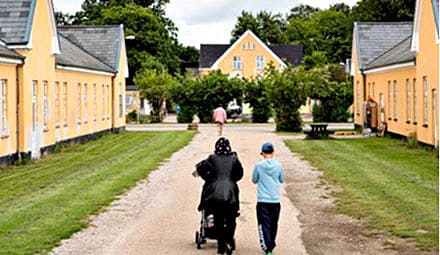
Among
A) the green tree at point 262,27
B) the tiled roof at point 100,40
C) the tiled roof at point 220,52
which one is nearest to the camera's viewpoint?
the tiled roof at point 100,40

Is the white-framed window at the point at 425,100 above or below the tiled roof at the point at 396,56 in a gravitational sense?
below

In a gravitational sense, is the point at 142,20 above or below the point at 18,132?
above

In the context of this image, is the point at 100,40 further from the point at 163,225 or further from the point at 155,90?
the point at 163,225

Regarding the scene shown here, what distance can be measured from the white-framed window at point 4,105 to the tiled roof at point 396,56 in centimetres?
1510

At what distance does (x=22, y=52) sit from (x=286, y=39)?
9657 cm

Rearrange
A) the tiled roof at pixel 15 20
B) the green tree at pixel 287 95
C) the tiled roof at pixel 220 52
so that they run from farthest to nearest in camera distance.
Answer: the tiled roof at pixel 220 52 → the green tree at pixel 287 95 → the tiled roof at pixel 15 20

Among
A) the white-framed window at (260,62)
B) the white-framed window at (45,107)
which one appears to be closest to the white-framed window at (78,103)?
the white-framed window at (45,107)

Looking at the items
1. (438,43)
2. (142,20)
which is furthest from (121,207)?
(142,20)

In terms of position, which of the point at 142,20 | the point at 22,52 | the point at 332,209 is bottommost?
the point at 332,209

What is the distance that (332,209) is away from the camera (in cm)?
Answer: 1532

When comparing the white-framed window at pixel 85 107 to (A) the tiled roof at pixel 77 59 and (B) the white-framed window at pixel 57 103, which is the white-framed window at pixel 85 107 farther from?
(B) the white-framed window at pixel 57 103

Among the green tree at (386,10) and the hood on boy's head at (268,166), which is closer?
the hood on boy's head at (268,166)

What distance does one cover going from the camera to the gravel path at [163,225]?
1138 centimetres

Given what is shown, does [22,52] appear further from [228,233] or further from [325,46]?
[325,46]
